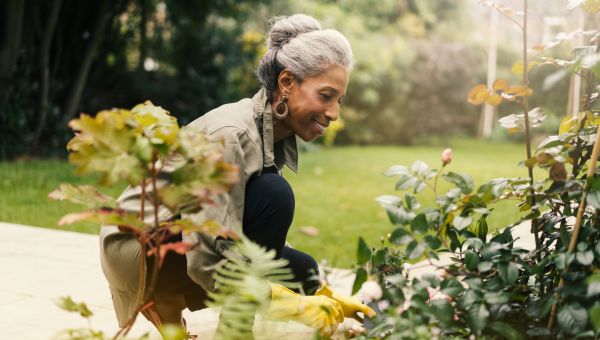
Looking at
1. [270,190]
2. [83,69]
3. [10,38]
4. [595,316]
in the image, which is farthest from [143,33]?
[595,316]

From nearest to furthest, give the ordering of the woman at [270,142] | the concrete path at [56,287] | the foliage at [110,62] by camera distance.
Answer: the woman at [270,142]
the concrete path at [56,287]
the foliage at [110,62]

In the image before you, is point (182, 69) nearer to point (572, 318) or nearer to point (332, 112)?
point (332, 112)

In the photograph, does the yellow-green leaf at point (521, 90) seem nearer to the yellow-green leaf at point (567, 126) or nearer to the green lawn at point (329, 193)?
the yellow-green leaf at point (567, 126)

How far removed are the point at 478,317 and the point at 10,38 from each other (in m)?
8.14

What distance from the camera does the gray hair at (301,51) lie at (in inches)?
97.0

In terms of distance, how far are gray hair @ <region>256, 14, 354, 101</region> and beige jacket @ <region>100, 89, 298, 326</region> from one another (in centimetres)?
9

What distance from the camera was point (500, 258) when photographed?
6.05 feet

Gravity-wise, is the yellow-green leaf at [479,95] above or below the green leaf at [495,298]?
above

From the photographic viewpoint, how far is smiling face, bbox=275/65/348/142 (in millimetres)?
2461

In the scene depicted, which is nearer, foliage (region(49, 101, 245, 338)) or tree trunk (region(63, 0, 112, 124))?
foliage (region(49, 101, 245, 338))

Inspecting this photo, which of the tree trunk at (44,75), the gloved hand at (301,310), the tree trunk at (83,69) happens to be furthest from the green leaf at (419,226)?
the tree trunk at (83,69)

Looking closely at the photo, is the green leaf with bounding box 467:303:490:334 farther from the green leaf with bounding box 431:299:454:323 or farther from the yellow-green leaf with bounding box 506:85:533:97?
the yellow-green leaf with bounding box 506:85:533:97

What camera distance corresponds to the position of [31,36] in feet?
30.2

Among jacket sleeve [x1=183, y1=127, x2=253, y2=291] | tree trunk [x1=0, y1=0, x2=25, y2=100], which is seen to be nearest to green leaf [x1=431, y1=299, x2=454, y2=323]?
jacket sleeve [x1=183, y1=127, x2=253, y2=291]
